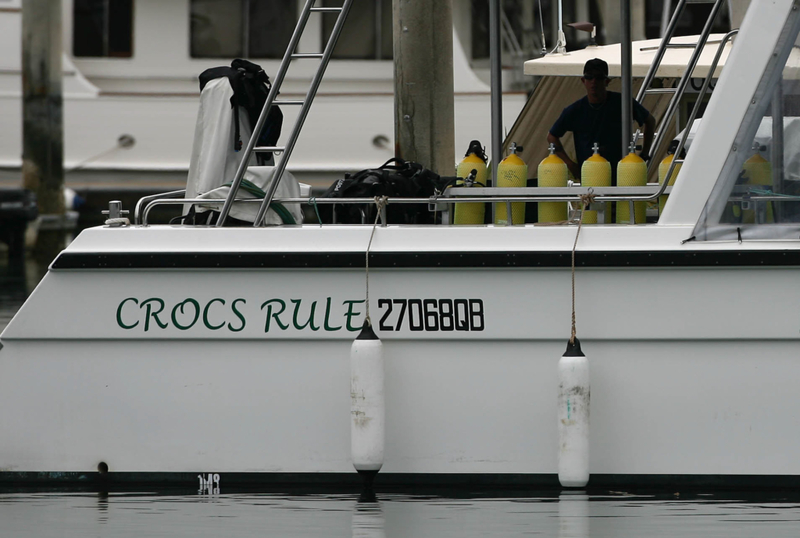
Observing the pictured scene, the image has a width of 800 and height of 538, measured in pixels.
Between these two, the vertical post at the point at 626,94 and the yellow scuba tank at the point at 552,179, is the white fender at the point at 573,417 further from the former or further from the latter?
the vertical post at the point at 626,94

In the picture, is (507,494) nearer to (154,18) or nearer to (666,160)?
(666,160)

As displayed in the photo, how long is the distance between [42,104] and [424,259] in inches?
559

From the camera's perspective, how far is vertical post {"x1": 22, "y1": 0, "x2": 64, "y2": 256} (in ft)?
56.0

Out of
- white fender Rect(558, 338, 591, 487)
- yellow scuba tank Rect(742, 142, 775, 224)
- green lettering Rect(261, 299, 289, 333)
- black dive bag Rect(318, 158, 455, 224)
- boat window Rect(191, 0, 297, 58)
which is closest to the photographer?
white fender Rect(558, 338, 591, 487)

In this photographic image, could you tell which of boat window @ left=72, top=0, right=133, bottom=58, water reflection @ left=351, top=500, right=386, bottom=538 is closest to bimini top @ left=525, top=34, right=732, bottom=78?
water reflection @ left=351, top=500, right=386, bottom=538

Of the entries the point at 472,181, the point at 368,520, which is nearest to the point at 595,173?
the point at 472,181

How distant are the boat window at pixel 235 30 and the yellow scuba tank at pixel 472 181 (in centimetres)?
1536

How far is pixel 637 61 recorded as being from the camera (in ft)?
27.3

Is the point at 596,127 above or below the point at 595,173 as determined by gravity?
above

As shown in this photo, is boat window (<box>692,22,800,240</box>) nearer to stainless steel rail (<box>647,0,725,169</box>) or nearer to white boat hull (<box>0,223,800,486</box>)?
white boat hull (<box>0,223,800,486</box>)

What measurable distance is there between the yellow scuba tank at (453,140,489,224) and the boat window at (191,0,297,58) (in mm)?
15356

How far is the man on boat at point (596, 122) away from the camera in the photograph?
18.6 feet

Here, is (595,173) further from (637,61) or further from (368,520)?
(637,61)

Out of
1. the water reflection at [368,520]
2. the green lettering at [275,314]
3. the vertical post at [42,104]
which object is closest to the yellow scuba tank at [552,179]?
the green lettering at [275,314]
